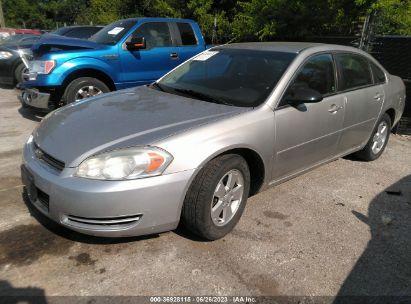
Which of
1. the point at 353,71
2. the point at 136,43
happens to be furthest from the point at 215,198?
the point at 136,43

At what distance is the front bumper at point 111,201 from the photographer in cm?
251

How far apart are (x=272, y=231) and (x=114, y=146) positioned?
153 cm

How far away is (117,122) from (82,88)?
11.2 feet

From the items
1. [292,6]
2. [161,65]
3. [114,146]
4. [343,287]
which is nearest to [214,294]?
[343,287]

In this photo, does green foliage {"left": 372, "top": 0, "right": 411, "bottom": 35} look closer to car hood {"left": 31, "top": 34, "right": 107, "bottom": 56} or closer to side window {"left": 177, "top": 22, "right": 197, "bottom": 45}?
side window {"left": 177, "top": 22, "right": 197, "bottom": 45}

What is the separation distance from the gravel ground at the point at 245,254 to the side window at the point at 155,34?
3848mm

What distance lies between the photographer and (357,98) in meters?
4.26

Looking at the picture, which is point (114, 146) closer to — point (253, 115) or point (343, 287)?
point (253, 115)

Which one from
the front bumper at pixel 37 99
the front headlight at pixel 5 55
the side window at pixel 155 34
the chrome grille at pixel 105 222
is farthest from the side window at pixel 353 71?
the front headlight at pixel 5 55

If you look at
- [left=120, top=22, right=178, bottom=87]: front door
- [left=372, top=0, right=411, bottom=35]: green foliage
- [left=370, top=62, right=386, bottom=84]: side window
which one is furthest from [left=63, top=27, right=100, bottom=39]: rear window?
[left=370, top=62, right=386, bottom=84]: side window

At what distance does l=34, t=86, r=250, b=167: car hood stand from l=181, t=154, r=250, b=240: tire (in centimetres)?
37

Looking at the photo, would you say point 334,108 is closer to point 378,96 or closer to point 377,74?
point 378,96

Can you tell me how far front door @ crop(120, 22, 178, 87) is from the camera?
21.6 ft

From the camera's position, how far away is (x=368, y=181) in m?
4.46
